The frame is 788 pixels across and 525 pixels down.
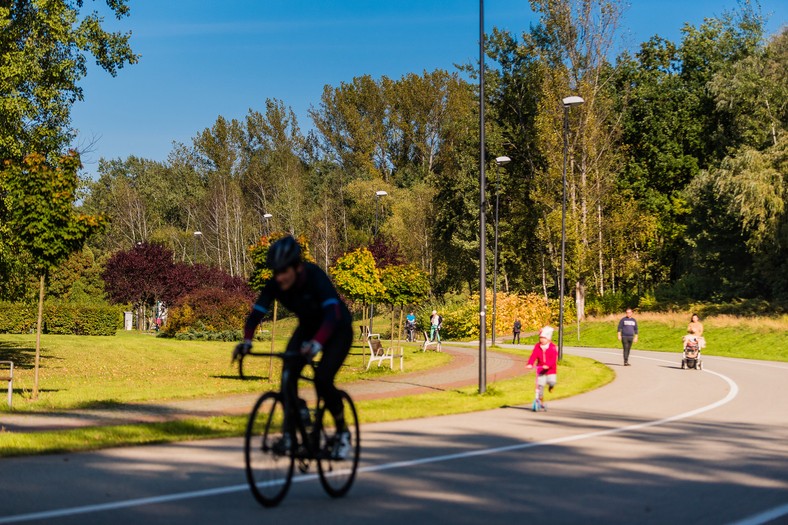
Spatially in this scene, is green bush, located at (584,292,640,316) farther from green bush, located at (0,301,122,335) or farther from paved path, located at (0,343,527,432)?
paved path, located at (0,343,527,432)

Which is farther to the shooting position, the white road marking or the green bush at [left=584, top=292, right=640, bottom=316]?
the green bush at [left=584, top=292, right=640, bottom=316]

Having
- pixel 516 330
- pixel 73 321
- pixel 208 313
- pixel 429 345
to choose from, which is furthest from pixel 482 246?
pixel 73 321

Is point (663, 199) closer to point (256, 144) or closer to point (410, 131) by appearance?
point (410, 131)

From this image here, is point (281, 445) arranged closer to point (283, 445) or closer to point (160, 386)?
point (283, 445)

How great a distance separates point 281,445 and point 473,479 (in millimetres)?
2174

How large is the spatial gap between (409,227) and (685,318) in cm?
3346

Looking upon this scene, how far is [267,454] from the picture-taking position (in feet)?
21.2

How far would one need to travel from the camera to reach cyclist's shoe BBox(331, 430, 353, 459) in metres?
6.83

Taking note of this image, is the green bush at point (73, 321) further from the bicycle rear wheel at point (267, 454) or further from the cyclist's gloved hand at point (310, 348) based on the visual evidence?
the cyclist's gloved hand at point (310, 348)

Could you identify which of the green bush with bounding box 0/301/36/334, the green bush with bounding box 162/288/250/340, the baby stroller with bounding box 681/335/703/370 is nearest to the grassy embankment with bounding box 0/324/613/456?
the baby stroller with bounding box 681/335/703/370

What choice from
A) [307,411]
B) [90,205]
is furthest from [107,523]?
[90,205]

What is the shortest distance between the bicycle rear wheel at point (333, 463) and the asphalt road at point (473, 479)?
130 millimetres

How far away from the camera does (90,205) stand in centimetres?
10731

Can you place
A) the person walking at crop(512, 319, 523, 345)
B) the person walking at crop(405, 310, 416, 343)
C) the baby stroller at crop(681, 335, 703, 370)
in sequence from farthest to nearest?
the person walking at crop(405, 310, 416, 343) < the person walking at crop(512, 319, 523, 345) < the baby stroller at crop(681, 335, 703, 370)
